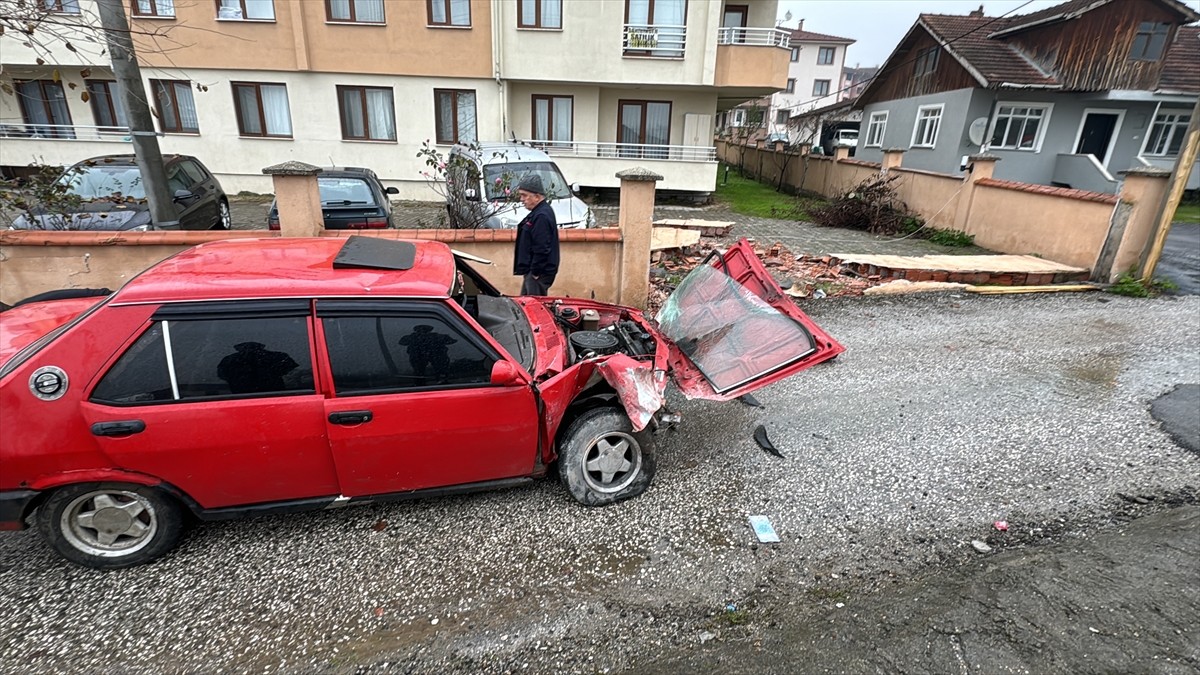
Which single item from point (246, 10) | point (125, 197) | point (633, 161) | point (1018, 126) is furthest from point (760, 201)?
point (125, 197)

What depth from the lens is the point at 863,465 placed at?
13.0 ft

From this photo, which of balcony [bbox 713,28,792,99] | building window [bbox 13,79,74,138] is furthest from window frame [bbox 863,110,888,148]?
building window [bbox 13,79,74,138]

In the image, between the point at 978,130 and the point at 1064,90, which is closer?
the point at 1064,90

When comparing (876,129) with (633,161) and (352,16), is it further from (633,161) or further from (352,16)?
(352,16)

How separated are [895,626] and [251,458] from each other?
326 cm

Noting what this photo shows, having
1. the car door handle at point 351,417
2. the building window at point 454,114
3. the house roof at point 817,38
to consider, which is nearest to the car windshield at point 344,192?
the car door handle at point 351,417

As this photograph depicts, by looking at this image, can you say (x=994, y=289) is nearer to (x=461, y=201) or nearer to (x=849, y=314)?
(x=849, y=314)

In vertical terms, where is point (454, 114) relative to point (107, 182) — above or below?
above

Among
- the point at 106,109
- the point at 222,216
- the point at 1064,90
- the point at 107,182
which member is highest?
the point at 1064,90

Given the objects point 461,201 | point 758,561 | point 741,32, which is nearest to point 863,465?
point 758,561

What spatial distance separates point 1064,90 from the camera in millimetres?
17391

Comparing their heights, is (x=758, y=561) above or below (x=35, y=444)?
below

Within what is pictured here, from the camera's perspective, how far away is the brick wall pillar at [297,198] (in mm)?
5551

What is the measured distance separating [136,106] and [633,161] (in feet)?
39.6
